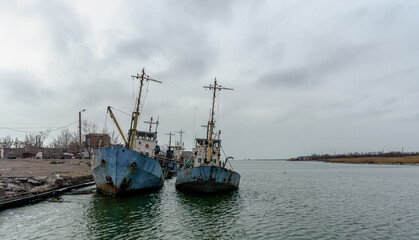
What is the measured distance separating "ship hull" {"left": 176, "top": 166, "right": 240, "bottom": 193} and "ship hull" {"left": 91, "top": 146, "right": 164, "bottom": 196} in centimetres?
369

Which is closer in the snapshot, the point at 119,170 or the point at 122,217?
the point at 122,217

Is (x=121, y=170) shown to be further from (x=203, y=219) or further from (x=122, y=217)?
(x=203, y=219)

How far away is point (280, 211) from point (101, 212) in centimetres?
1120

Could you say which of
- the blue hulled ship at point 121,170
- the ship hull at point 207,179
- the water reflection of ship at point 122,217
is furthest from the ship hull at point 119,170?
the ship hull at point 207,179

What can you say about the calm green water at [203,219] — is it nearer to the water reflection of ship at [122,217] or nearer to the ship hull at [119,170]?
the water reflection of ship at [122,217]

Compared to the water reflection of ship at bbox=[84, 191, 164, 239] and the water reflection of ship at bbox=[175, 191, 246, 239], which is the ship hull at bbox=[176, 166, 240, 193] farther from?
the water reflection of ship at bbox=[84, 191, 164, 239]

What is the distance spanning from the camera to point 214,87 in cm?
2423

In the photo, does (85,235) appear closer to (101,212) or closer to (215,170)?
(101,212)

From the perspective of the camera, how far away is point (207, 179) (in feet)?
65.7

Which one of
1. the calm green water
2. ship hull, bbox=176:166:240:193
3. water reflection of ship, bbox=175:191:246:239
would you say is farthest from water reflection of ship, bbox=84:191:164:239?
ship hull, bbox=176:166:240:193

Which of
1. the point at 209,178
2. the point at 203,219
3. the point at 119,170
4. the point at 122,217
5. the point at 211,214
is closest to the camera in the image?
the point at 122,217

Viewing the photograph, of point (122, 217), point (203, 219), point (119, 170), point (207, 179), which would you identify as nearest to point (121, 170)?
point (119, 170)

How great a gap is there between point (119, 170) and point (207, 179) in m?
6.95

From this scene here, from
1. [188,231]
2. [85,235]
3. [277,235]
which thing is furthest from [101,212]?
[277,235]
